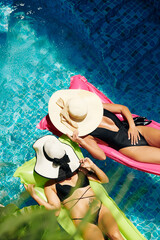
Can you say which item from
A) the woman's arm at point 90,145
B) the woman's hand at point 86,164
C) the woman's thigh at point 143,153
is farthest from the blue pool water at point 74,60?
the woman's hand at point 86,164

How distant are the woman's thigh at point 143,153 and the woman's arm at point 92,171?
16.7 inches

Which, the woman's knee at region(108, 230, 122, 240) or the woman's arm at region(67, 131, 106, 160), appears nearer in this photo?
the woman's knee at region(108, 230, 122, 240)

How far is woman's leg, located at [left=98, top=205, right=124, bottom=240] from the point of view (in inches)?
91.1

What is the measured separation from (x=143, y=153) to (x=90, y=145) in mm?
650

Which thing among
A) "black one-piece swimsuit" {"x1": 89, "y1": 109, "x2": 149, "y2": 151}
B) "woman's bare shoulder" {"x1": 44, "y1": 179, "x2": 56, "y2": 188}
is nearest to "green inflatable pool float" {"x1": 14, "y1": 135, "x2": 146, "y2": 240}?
"woman's bare shoulder" {"x1": 44, "y1": 179, "x2": 56, "y2": 188}

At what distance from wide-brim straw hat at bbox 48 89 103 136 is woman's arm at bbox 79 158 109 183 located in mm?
317

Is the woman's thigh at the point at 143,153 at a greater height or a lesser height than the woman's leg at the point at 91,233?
greater

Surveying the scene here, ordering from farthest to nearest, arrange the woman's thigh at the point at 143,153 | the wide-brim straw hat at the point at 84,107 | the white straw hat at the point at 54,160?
the woman's thigh at the point at 143,153 < the wide-brim straw hat at the point at 84,107 < the white straw hat at the point at 54,160

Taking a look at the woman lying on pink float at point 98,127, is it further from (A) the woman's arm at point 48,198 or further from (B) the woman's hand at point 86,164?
(A) the woman's arm at point 48,198

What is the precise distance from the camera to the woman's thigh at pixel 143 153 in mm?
2642

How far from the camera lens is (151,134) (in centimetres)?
274

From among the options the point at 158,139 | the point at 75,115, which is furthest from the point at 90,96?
the point at 158,139

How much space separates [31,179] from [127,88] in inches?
80.9

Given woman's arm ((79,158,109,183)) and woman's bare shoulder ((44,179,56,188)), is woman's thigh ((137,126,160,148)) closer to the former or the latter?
woman's arm ((79,158,109,183))
